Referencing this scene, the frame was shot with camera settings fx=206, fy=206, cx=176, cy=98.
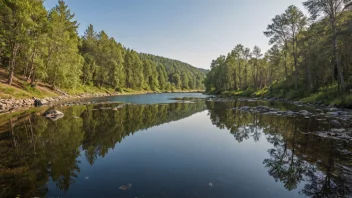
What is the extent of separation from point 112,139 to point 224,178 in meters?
8.01

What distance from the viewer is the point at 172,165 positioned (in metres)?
8.68

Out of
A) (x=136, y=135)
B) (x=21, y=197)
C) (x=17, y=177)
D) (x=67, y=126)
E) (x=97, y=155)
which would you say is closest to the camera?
(x=21, y=197)

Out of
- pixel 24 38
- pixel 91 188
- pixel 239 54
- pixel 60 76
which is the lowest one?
pixel 91 188

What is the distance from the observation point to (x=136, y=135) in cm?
1443

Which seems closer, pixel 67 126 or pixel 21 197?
pixel 21 197


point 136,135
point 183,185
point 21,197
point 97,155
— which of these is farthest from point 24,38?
point 183,185

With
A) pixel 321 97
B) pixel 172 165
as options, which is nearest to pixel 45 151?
pixel 172 165

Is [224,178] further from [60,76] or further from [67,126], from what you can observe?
[60,76]

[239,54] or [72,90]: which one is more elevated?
[239,54]

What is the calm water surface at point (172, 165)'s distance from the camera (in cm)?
643

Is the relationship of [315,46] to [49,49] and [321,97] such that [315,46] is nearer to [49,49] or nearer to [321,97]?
[321,97]

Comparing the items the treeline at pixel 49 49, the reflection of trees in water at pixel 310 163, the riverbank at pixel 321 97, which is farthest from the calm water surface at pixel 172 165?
the treeline at pixel 49 49

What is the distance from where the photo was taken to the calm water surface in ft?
21.1

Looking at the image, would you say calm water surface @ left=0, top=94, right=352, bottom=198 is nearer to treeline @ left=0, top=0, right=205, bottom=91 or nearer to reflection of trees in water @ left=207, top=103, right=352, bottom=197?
reflection of trees in water @ left=207, top=103, right=352, bottom=197
